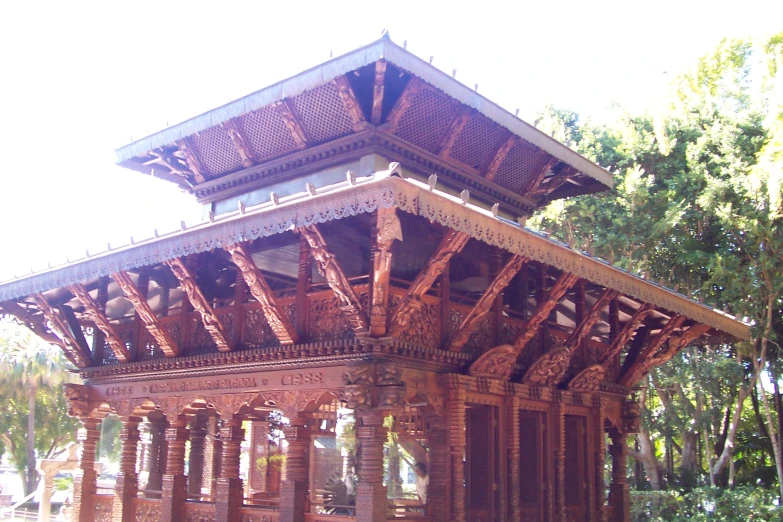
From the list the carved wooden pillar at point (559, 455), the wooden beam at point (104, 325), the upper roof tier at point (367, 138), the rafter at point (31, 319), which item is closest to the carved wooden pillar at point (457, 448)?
the carved wooden pillar at point (559, 455)

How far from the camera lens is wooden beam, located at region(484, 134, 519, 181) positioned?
32.9 ft

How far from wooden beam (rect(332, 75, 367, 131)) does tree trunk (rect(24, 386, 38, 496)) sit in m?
24.9

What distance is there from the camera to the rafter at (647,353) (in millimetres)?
10812

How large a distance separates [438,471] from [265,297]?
2662 mm

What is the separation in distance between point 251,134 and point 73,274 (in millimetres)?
2817

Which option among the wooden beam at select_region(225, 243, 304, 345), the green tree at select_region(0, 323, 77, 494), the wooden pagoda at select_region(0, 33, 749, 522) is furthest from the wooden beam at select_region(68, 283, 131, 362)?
the green tree at select_region(0, 323, 77, 494)

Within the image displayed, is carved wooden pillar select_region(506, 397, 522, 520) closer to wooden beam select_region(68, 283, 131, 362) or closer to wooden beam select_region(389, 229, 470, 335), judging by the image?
wooden beam select_region(389, 229, 470, 335)

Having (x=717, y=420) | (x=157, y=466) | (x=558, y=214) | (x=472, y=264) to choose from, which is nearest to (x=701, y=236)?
(x=558, y=214)

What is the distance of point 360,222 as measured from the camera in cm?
884

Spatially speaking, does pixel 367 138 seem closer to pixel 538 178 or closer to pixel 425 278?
pixel 425 278

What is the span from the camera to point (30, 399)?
96.7 ft

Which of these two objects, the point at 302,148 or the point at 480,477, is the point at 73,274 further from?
the point at 480,477

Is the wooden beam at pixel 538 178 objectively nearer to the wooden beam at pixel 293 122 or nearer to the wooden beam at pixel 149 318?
the wooden beam at pixel 293 122

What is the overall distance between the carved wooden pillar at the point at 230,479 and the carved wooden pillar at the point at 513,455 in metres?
3.20
